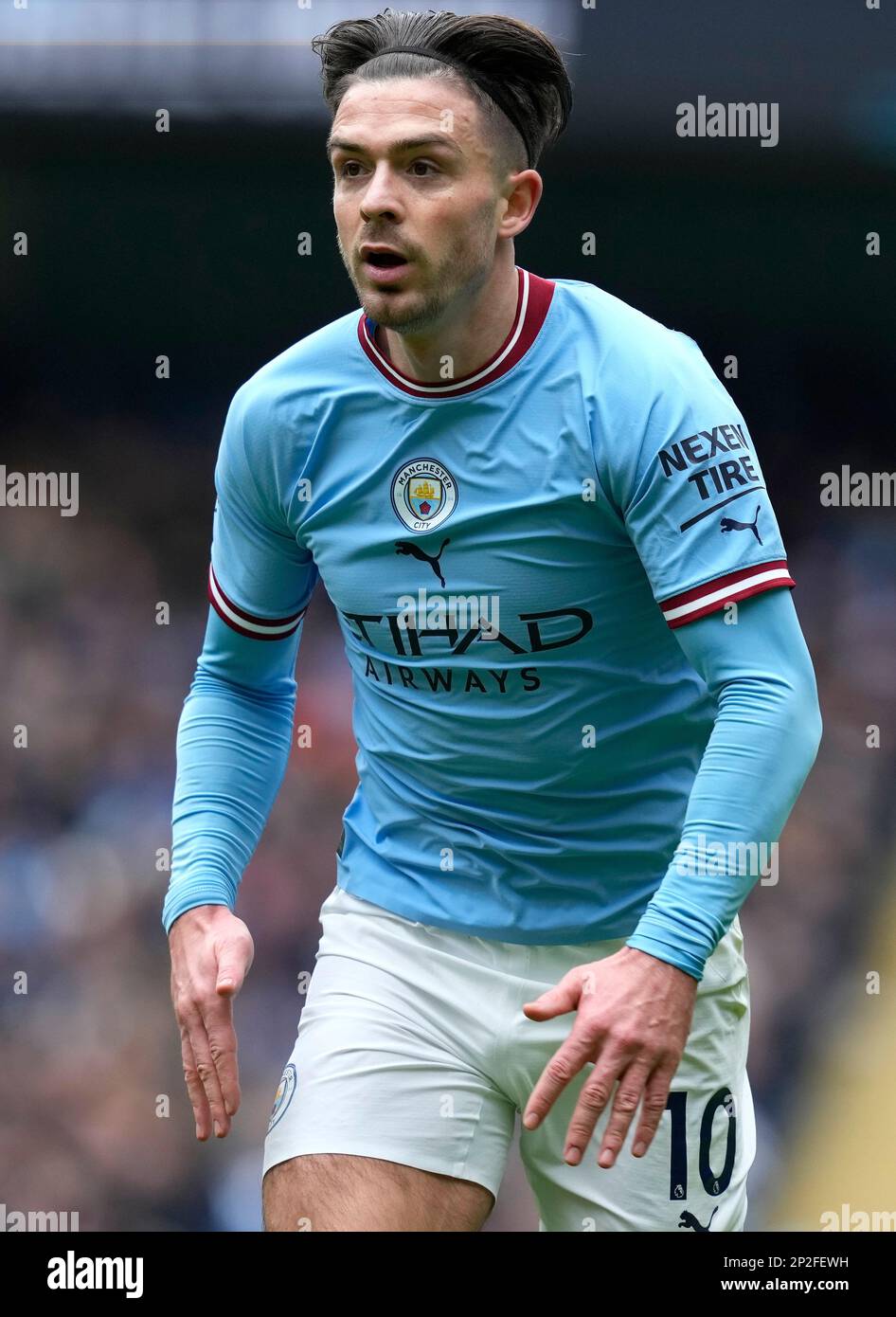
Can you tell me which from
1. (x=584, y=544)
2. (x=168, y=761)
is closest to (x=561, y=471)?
(x=584, y=544)

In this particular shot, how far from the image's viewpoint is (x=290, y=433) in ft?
8.11

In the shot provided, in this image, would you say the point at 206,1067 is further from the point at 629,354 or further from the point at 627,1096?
the point at 629,354

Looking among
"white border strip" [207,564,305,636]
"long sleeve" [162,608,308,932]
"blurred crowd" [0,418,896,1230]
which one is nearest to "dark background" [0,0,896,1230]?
"blurred crowd" [0,418,896,1230]

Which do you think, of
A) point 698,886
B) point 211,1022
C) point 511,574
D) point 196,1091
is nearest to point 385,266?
point 511,574

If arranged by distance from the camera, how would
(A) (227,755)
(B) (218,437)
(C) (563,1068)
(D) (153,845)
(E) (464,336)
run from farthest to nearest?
(B) (218,437), (D) (153,845), (A) (227,755), (E) (464,336), (C) (563,1068)

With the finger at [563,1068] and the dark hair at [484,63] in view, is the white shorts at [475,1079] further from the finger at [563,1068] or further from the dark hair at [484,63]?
the dark hair at [484,63]

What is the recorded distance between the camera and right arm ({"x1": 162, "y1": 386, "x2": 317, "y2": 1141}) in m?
2.31

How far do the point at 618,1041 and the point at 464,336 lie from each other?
103 cm

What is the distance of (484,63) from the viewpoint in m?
2.41

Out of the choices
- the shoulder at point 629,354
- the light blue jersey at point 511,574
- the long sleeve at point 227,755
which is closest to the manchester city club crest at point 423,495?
the light blue jersey at point 511,574

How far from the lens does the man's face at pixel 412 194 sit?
7.49ft

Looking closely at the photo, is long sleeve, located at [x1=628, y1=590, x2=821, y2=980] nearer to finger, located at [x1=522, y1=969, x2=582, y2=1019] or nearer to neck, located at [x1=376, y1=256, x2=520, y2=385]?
finger, located at [x1=522, y1=969, x2=582, y2=1019]

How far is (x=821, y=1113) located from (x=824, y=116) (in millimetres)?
3626

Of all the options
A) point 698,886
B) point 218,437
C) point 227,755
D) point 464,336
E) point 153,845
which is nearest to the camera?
point 698,886
